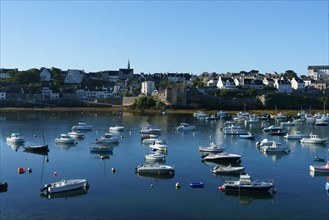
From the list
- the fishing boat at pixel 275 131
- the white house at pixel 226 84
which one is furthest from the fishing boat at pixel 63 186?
the white house at pixel 226 84

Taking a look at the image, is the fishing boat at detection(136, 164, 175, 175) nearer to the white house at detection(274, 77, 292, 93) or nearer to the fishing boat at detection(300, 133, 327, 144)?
the fishing boat at detection(300, 133, 327, 144)

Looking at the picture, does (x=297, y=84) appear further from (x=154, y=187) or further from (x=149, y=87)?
(x=154, y=187)

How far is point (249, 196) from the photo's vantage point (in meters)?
20.8

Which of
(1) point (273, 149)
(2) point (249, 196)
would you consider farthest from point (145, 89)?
(2) point (249, 196)

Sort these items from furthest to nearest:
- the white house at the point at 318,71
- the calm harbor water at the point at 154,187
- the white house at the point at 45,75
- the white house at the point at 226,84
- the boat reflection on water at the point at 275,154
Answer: the white house at the point at 318,71
the white house at the point at 45,75
the white house at the point at 226,84
the boat reflection on water at the point at 275,154
the calm harbor water at the point at 154,187

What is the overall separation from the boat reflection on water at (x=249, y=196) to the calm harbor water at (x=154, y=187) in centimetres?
4

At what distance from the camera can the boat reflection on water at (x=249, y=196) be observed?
20250 mm

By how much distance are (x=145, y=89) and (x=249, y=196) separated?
75.0m

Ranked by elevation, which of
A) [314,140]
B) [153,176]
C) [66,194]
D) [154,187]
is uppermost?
[314,140]

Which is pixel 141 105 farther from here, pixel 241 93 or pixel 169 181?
pixel 169 181

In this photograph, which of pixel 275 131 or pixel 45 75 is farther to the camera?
pixel 45 75

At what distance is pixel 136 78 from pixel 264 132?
69.5 m

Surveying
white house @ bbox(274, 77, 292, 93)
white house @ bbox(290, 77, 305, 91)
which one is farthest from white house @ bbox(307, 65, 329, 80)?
white house @ bbox(274, 77, 292, 93)

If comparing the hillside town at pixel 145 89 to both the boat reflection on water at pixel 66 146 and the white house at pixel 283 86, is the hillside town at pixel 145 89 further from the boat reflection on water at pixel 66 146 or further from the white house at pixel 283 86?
the boat reflection on water at pixel 66 146
